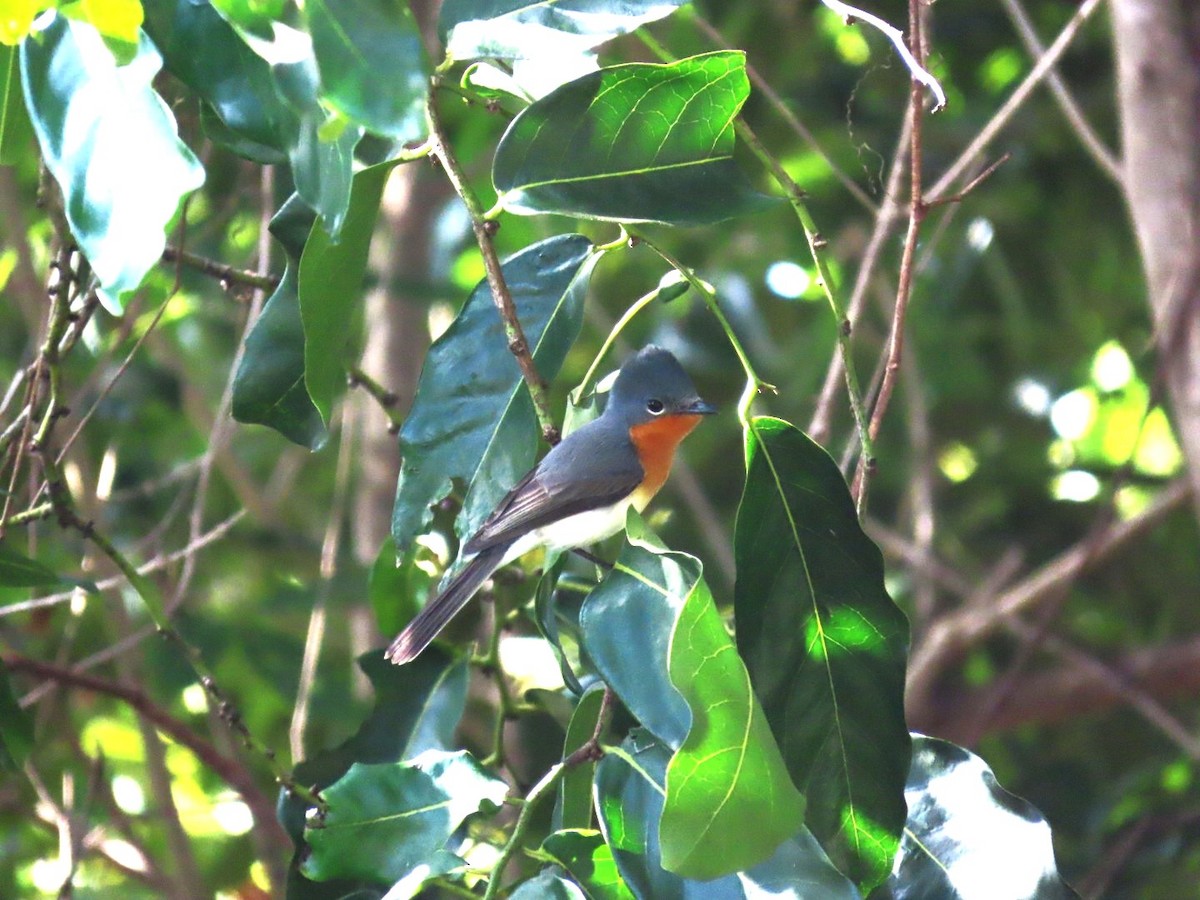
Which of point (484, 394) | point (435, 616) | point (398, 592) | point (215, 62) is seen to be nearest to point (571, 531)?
point (398, 592)

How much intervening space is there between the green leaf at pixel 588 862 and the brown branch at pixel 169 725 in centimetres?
112

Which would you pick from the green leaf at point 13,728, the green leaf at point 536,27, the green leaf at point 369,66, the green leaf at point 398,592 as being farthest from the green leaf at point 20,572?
the green leaf at point 369,66

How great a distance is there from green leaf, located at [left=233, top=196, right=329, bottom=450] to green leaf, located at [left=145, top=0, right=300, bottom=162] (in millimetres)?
223

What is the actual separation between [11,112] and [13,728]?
0.97 meters

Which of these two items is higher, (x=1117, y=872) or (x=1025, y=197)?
(x=1025, y=197)

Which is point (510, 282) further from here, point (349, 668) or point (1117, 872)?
point (349, 668)

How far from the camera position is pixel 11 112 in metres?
1.96

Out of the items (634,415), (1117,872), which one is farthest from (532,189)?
(1117,872)

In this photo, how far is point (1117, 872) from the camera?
402 centimetres

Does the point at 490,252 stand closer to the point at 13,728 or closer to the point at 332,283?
the point at 332,283

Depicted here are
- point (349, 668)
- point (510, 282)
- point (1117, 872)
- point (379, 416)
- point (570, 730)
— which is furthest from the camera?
point (349, 668)

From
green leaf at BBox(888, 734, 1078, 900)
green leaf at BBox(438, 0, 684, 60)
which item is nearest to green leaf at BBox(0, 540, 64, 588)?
green leaf at BBox(438, 0, 684, 60)

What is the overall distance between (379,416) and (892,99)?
2.51 m

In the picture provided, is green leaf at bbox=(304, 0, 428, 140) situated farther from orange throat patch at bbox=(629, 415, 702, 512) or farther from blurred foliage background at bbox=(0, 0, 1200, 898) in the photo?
blurred foliage background at bbox=(0, 0, 1200, 898)
